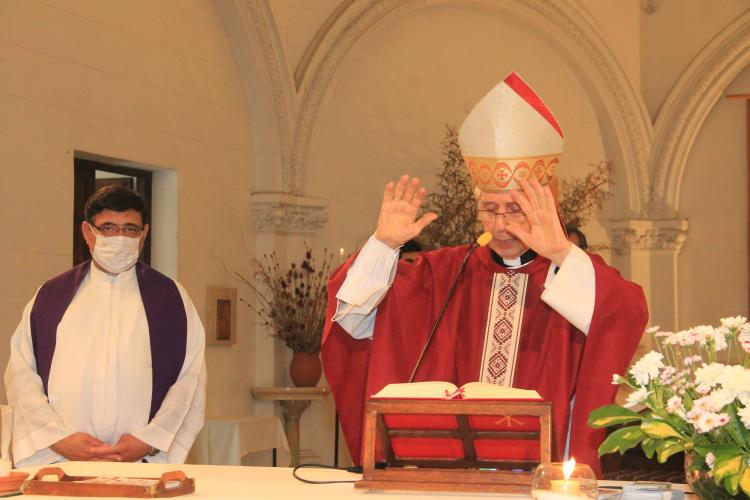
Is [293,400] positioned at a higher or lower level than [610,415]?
lower

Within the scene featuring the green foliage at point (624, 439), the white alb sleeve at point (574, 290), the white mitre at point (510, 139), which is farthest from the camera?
the white mitre at point (510, 139)

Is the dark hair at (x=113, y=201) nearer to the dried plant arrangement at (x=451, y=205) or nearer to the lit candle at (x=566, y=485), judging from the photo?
the lit candle at (x=566, y=485)

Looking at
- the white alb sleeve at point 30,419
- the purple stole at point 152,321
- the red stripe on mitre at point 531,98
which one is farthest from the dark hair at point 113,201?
the red stripe on mitre at point 531,98

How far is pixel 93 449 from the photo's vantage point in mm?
4156

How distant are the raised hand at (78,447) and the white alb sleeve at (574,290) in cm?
173

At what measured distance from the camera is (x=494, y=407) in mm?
2777

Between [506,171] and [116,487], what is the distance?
169 centimetres

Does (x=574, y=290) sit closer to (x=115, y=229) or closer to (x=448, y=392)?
(x=448, y=392)

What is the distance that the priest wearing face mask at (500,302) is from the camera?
3.50 metres

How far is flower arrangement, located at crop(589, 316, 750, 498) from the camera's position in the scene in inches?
92.4

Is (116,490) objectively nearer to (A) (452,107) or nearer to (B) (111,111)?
(B) (111,111)

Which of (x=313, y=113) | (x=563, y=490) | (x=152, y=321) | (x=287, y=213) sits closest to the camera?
(x=563, y=490)

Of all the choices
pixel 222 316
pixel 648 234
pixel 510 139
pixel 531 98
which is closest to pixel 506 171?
pixel 510 139

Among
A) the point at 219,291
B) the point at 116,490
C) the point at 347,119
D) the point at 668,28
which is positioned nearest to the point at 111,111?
the point at 219,291
